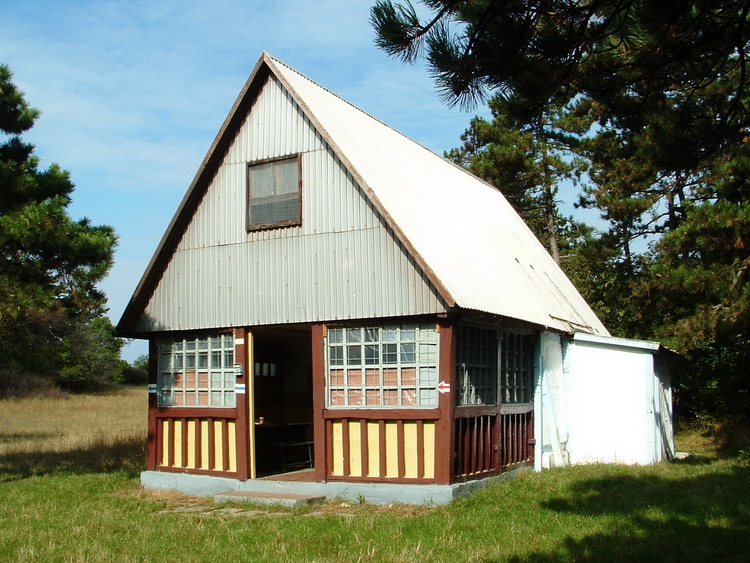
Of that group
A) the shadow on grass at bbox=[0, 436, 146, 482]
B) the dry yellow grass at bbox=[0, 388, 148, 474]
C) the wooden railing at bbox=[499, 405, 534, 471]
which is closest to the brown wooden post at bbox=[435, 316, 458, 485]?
the wooden railing at bbox=[499, 405, 534, 471]

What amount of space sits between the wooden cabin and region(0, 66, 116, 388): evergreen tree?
3.99 ft

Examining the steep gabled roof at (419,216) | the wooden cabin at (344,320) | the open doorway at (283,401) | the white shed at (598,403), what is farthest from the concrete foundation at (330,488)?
the steep gabled roof at (419,216)

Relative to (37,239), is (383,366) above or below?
below

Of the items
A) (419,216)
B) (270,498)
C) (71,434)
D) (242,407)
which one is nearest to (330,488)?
(270,498)

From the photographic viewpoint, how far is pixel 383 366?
13.2 meters

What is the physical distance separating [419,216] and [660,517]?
6.19 meters

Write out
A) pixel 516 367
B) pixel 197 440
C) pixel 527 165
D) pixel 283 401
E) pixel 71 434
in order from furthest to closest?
pixel 527 165 → pixel 71 434 → pixel 283 401 → pixel 516 367 → pixel 197 440

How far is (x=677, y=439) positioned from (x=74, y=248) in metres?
17.4

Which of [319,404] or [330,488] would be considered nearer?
[330,488]

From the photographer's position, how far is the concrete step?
12.7 m

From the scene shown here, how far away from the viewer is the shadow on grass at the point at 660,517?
8.80 metres

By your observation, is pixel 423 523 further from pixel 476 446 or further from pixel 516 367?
pixel 516 367

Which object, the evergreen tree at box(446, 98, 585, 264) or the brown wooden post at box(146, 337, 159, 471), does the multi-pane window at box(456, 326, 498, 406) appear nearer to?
the brown wooden post at box(146, 337, 159, 471)

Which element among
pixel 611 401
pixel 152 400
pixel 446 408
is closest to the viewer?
pixel 446 408
